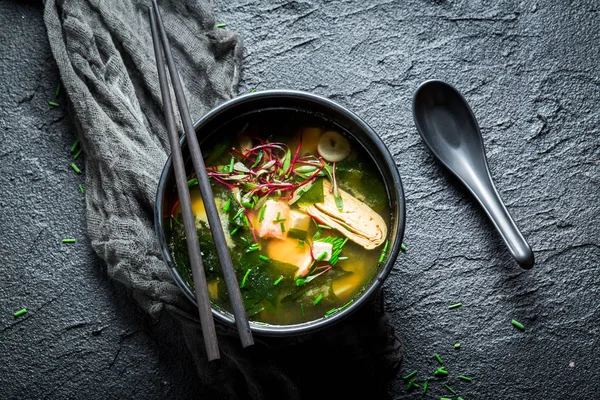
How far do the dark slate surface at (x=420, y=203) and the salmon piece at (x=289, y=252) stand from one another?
39cm

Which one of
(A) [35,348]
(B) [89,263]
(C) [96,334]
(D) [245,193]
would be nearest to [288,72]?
(D) [245,193]

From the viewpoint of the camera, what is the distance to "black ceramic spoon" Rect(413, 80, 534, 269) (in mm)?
1829

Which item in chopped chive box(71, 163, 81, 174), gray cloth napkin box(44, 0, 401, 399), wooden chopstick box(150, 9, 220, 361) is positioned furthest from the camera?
chopped chive box(71, 163, 81, 174)

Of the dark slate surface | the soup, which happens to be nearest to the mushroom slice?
the soup

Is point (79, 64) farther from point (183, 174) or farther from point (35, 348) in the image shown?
point (35, 348)

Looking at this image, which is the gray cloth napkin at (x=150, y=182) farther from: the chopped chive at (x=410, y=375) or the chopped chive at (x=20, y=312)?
the chopped chive at (x=20, y=312)

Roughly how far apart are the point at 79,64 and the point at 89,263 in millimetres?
591

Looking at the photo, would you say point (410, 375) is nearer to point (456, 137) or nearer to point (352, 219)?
point (352, 219)

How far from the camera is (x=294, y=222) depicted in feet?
5.14

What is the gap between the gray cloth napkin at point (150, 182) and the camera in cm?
174

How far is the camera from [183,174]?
1.45m

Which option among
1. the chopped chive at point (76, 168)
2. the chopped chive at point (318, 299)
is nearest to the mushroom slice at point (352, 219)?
the chopped chive at point (318, 299)

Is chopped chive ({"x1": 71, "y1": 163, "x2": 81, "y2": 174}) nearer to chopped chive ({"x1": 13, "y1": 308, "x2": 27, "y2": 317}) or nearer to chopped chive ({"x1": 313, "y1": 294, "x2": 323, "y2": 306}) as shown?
chopped chive ({"x1": 13, "y1": 308, "x2": 27, "y2": 317})

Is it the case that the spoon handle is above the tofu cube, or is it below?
below
